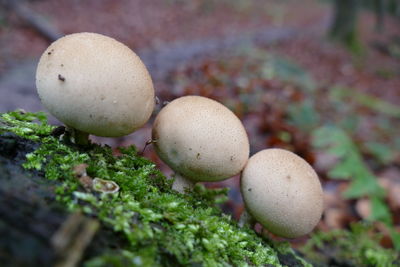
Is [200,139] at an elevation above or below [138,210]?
above

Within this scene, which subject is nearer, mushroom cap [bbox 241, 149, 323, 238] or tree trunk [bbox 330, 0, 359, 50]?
mushroom cap [bbox 241, 149, 323, 238]

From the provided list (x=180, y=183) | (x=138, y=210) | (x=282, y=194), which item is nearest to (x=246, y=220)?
(x=282, y=194)

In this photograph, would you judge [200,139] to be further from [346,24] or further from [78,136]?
[346,24]

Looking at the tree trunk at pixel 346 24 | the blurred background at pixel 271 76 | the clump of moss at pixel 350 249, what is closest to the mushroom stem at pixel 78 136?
the blurred background at pixel 271 76

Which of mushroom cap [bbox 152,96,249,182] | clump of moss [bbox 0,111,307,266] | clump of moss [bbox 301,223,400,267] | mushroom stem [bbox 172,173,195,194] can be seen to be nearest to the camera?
clump of moss [bbox 0,111,307,266]

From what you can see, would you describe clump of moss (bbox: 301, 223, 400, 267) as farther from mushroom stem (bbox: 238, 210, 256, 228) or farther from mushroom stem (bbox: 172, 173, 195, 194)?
mushroom stem (bbox: 172, 173, 195, 194)

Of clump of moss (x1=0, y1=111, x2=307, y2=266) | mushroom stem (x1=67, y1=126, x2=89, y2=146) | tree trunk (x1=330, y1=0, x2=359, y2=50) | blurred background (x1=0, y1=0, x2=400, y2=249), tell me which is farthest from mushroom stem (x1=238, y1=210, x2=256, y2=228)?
tree trunk (x1=330, y1=0, x2=359, y2=50)
